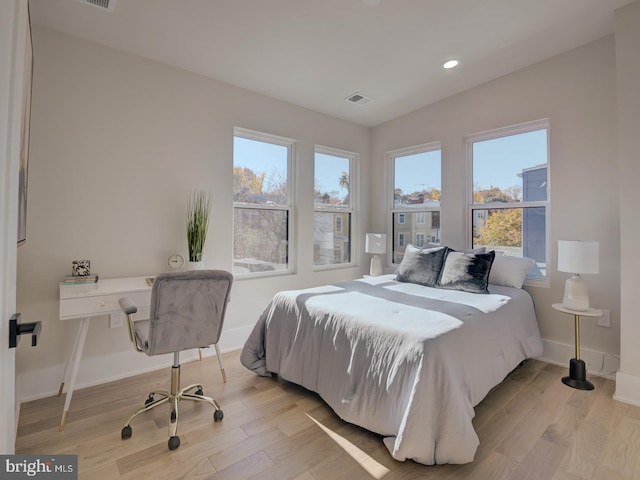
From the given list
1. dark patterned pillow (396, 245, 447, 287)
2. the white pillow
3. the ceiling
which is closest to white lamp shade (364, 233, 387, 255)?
dark patterned pillow (396, 245, 447, 287)

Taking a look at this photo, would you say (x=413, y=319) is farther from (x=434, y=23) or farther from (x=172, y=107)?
(x=172, y=107)

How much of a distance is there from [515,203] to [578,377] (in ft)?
5.29

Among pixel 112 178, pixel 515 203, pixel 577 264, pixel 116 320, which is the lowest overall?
pixel 116 320

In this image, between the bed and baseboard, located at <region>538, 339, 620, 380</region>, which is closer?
the bed

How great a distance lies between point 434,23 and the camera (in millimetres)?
2359

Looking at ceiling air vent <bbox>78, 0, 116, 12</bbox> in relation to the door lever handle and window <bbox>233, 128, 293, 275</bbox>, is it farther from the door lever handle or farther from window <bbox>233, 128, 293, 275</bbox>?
the door lever handle

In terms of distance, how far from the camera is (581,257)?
7.66 feet

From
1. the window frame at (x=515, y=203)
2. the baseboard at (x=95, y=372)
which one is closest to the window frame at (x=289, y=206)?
the baseboard at (x=95, y=372)

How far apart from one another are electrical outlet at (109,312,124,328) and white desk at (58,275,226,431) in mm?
307

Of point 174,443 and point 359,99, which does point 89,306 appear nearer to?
point 174,443

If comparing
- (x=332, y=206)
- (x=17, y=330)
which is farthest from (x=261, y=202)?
(x=17, y=330)

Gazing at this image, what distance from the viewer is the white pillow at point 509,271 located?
295cm

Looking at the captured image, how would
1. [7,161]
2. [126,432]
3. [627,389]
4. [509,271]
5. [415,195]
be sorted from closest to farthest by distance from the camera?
[7,161]
[126,432]
[627,389]
[509,271]
[415,195]

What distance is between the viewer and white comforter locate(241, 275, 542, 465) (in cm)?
157
